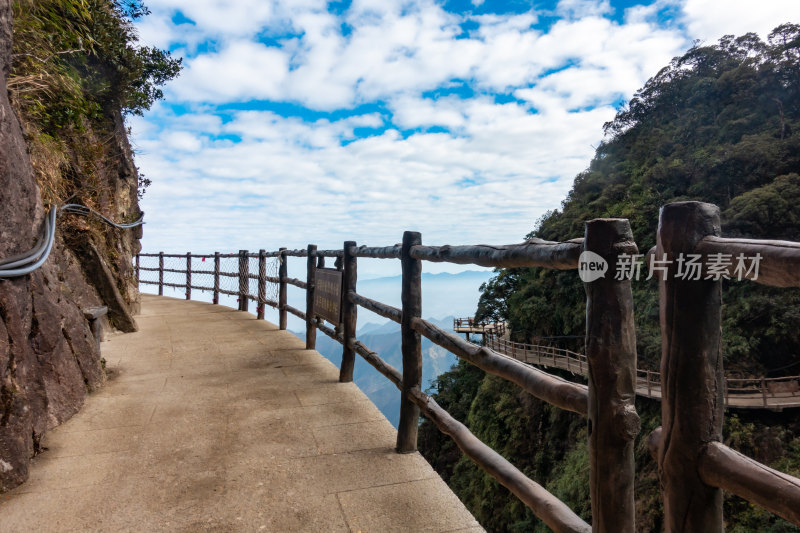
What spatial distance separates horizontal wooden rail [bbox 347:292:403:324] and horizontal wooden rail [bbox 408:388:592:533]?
1.82 feet

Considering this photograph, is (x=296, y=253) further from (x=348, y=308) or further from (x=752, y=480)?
(x=752, y=480)

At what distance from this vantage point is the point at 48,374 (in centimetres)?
280

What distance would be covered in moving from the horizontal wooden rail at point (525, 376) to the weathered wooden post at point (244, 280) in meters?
7.22

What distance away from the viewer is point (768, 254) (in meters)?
0.86

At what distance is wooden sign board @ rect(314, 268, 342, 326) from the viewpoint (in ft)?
13.5

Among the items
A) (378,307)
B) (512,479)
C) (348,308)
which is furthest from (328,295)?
(512,479)

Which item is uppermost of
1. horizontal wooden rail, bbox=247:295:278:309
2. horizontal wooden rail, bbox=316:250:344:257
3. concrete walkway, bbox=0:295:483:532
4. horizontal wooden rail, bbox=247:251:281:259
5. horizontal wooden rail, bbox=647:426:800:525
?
horizontal wooden rail, bbox=316:250:344:257

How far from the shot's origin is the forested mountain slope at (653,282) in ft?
48.9

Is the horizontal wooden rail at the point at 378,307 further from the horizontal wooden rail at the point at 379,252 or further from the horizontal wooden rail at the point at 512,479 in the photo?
the horizontal wooden rail at the point at 512,479

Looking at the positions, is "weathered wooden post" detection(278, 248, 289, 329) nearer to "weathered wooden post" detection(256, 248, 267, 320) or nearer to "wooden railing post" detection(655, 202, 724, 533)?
"weathered wooden post" detection(256, 248, 267, 320)

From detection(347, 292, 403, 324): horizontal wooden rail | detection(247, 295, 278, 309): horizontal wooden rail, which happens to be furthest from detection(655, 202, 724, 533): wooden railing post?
detection(247, 295, 278, 309): horizontal wooden rail

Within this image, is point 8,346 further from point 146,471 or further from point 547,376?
point 547,376

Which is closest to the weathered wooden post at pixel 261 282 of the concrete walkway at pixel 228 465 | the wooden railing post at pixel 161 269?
the concrete walkway at pixel 228 465

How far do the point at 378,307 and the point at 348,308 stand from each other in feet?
2.14
